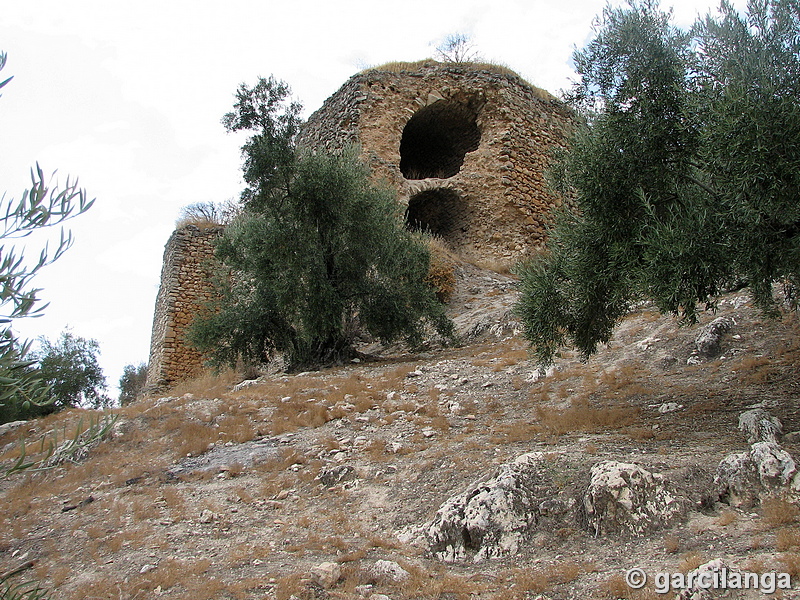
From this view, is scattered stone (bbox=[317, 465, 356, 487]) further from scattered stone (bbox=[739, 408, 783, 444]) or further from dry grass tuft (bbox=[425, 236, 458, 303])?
dry grass tuft (bbox=[425, 236, 458, 303])

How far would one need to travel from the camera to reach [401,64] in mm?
17656

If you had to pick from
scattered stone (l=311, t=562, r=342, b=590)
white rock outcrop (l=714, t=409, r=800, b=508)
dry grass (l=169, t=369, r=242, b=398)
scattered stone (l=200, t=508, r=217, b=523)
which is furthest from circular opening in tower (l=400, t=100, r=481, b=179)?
scattered stone (l=311, t=562, r=342, b=590)

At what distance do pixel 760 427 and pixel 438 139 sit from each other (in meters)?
16.0

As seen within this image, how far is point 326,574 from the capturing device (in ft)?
11.8

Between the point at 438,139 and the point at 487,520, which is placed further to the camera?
the point at 438,139

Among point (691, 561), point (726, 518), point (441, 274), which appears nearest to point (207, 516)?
point (691, 561)

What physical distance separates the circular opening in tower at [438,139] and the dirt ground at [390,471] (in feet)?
33.7

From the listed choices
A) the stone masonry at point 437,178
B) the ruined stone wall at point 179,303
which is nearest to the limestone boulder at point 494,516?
the stone masonry at point 437,178

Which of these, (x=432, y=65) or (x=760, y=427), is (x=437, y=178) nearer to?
(x=432, y=65)

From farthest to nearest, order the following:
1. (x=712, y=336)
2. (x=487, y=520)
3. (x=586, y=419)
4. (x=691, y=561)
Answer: (x=712, y=336) < (x=586, y=419) < (x=487, y=520) < (x=691, y=561)

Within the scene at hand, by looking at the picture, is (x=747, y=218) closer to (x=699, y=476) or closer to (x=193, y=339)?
(x=699, y=476)

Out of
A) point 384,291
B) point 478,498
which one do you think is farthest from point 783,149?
point 384,291

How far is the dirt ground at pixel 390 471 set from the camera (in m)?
3.52

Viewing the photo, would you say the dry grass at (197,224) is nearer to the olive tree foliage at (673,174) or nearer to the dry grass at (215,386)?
the dry grass at (215,386)
